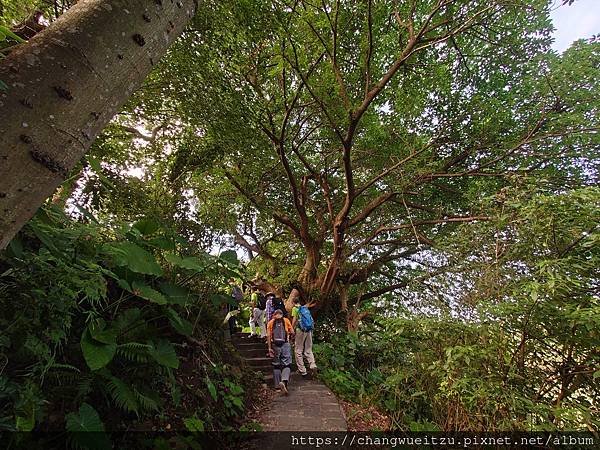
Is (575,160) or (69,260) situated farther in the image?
(575,160)

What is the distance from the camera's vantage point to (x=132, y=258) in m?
3.05

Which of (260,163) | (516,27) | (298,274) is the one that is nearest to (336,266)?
(298,274)

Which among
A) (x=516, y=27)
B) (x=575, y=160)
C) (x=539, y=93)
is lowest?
(x=575, y=160)

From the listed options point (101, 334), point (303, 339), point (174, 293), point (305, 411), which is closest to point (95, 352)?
point (101, 334)

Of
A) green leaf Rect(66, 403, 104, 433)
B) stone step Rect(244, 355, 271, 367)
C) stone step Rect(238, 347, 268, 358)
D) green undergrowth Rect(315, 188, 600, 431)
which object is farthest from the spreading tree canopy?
green leaf Rect(66, 403, 104, 433)

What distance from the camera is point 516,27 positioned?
631 cm

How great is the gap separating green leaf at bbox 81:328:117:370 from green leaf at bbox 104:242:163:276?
674mm

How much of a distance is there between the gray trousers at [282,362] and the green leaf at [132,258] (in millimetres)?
3251

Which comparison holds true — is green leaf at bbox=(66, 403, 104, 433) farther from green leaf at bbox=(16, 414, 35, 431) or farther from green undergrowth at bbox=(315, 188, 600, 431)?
green undergrowth at bbox=(315, 188, 600, 431)

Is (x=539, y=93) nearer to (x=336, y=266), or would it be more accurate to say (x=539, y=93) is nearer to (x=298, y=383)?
(x=336, y=266)

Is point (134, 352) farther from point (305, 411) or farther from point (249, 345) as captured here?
point (249, 345)

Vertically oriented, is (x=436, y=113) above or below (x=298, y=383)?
above

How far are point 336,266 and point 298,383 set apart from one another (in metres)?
4.04

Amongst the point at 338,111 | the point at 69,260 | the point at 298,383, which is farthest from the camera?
the point at 338,111
